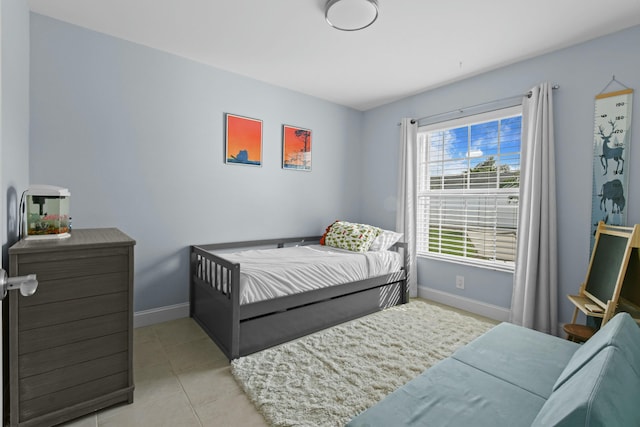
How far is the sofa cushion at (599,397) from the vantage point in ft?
2.45

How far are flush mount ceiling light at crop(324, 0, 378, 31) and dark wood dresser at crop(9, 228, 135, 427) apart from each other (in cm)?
188

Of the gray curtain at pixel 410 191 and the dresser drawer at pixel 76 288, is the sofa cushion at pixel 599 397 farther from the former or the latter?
the gray curtain at pixel 410 191

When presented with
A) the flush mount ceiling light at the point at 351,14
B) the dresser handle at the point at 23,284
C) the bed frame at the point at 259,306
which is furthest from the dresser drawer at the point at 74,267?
the flush mount ceiling light at the point at 351,14

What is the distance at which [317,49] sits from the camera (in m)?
2.69

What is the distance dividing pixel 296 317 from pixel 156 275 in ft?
4.29

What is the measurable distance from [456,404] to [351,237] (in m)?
2.26

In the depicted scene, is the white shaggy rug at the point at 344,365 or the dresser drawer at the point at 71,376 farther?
the white shaggy rug at the point at 344,365

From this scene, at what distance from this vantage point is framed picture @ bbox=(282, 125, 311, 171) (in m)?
3.59

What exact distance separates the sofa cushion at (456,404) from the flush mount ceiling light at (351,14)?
213 cm

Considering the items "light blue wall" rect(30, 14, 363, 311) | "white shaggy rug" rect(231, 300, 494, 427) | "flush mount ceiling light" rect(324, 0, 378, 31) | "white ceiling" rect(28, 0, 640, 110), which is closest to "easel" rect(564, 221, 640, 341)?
"white shaggy rug" rect(231, 300, 494, 427)

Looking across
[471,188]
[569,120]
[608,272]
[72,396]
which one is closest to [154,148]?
[72,396]

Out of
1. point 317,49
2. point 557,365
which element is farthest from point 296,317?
point 317,49

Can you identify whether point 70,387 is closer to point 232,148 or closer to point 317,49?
point 232,148

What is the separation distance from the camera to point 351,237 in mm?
3428
